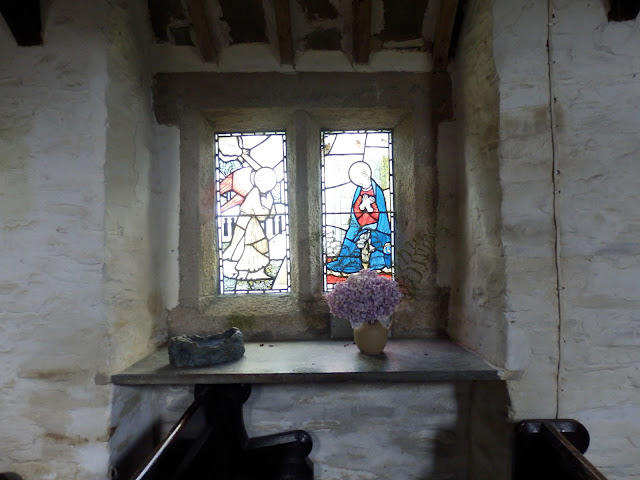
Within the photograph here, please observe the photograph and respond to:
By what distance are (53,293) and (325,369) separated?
128cm

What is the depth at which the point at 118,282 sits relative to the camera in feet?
6.24

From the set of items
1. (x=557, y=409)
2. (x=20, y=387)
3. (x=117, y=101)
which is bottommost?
(x=557, y=409)

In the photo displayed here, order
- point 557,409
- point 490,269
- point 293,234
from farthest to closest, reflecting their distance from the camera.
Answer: point 293,234
point 490,269
point 557,409

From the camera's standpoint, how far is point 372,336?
A: 6.59 feet

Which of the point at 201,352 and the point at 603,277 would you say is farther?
the point at 201,352

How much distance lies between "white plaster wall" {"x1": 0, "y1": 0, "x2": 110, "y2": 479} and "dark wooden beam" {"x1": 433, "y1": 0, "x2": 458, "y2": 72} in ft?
5.96

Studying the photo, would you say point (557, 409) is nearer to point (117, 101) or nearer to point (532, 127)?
point (532, 127)

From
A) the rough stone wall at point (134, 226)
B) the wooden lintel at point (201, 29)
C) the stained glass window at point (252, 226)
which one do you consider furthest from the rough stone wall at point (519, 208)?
the rough stone wall at point (134, 226)

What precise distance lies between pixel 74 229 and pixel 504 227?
1.94 metres

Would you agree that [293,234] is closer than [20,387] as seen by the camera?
No

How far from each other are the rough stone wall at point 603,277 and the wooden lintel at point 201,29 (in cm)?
190

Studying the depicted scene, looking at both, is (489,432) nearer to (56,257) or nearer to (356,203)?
(356,203)

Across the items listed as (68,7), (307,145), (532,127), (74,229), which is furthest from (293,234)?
(68,7)

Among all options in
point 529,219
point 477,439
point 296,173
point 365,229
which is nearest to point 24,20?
point 296,173
